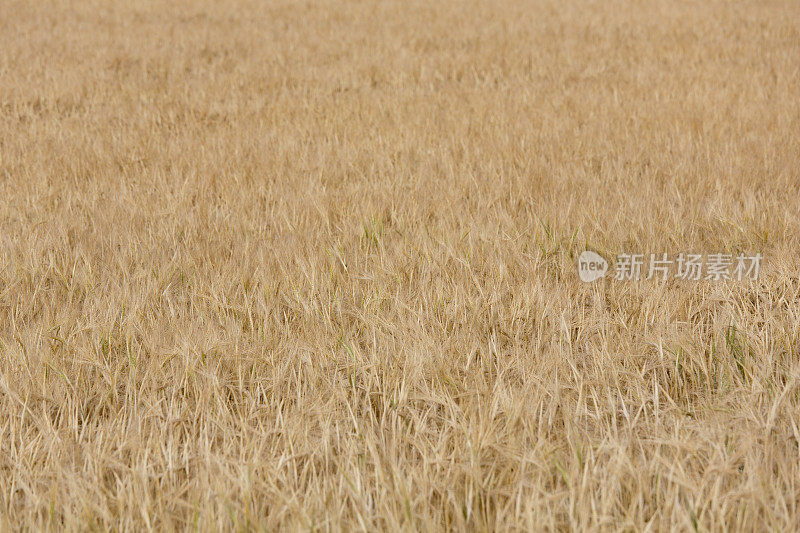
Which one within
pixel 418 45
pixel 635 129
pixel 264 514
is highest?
pixel 418 45

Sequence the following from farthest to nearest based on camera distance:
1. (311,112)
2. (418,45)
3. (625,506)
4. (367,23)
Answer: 1. (367,23)
2. (418,45)
3. (311,112)
4. (625,506)

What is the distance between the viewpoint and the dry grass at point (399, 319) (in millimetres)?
1060

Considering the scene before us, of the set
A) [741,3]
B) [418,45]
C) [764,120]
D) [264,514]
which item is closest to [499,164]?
[764,120]

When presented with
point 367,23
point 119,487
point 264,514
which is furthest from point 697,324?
point 367,23

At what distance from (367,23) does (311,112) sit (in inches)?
157

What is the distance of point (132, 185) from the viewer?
9.56 feet

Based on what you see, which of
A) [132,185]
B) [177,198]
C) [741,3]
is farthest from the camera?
[741,3]

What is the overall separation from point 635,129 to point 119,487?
315 cm

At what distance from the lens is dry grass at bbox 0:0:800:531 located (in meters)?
1.06

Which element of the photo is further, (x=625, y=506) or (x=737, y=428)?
(x=737, y=428)

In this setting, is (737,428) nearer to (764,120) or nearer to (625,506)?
(625,506)

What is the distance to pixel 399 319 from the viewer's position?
1.63 metres

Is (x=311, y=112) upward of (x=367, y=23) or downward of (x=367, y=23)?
downward

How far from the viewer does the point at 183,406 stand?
4.22ft
